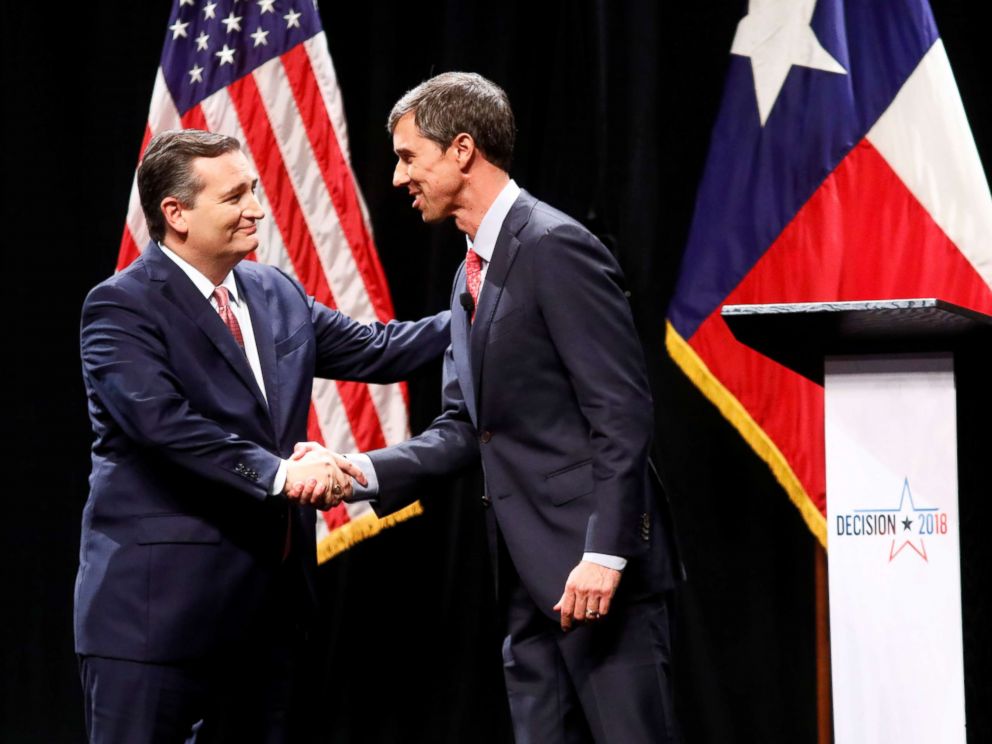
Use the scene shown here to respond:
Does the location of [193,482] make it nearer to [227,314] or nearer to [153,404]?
[153,404]

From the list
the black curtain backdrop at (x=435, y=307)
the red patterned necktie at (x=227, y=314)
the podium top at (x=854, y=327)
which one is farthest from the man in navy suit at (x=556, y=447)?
the black curtain backdrop at (x=435, y=307)

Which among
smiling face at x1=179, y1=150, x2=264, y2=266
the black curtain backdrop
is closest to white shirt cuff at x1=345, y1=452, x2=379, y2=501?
smiling face at x1=179, y1=150, x2=264, y2=266

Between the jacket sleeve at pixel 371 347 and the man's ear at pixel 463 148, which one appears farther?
the jacket sleeve at pixel 371 347

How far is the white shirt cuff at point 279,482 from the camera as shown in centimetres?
215

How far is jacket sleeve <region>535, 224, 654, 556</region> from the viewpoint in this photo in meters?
1.89

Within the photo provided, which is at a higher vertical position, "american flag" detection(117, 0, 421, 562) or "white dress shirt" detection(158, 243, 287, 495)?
"american flag" detection(117, 0, 421, 562)

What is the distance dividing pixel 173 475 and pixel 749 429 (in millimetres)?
1734

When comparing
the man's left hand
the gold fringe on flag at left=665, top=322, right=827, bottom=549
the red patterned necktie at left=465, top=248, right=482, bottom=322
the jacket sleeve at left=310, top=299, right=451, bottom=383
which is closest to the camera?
the man's left hand

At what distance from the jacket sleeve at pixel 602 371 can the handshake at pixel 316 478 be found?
20.9 inches

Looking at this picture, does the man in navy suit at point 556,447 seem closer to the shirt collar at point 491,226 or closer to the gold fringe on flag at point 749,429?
the shirt collar at point 491,226

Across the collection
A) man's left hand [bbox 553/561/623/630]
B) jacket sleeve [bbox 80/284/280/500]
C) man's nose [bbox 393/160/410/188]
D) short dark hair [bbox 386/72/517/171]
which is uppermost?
short dark hair [bbox 386/72/517/171]

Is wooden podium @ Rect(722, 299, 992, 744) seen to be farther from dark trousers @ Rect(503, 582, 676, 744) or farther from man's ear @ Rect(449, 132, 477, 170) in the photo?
man's ear @ Rect(449, 132, 477, 170)

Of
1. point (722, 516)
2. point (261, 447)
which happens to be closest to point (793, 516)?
point (722, 516)

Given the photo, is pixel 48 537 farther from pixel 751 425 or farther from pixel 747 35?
pixel 747 35
